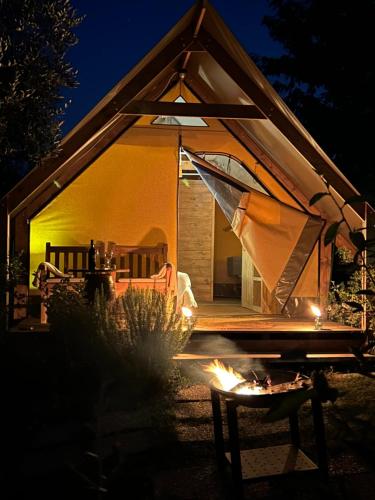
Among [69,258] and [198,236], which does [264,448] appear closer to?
[69,258]

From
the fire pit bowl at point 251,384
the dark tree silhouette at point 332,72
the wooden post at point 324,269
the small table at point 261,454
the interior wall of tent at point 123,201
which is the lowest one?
the small table at point 261,454

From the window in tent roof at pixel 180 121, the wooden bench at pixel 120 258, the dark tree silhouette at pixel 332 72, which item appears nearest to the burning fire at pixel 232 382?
the wooden bench at pixel 120 258

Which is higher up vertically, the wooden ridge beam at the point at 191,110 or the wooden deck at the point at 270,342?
the wooden ridge beam at the point at 191,110

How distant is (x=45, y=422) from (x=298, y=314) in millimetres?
4128

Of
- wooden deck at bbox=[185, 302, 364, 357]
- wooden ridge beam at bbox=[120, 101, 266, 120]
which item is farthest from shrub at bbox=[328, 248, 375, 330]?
wooden ridge beam at bbox=[120, 101, 266, 120]

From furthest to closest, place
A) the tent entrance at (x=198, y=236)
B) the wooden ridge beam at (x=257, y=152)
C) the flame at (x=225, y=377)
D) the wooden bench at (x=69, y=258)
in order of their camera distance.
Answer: the tent entrance at (x=198, y=236) → the wooden ridge beam at (x=257, y=152) → the wooden bench at (x=69, y=258) → the flame at (x=225, y=377)

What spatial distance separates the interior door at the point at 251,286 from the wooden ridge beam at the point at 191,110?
9.87ft

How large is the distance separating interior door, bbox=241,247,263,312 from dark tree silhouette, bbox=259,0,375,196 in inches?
175

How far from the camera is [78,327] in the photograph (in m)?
4.28

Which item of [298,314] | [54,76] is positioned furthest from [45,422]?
[298,314]

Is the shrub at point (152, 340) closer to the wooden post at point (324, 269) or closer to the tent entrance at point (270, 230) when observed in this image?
the tent entrance at point (270, 230)

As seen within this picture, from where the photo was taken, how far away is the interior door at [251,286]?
7.87 meters

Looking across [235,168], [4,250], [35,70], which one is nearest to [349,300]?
[235,168]

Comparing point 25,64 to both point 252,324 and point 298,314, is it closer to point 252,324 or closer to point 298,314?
point 252,324
